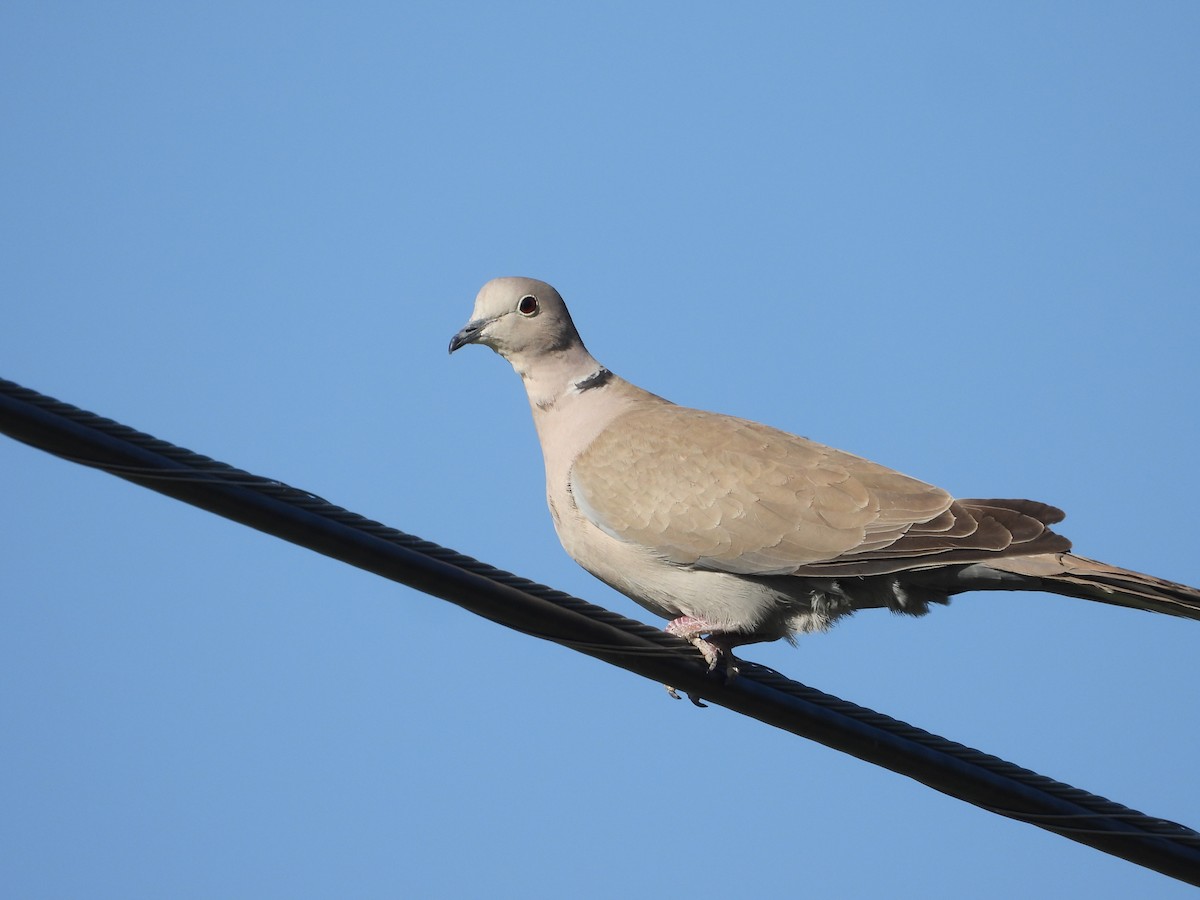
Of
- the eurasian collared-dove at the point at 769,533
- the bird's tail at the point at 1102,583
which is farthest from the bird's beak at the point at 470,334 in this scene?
the bird's tail at the point at 1102,583

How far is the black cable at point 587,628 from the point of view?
300 centimetres

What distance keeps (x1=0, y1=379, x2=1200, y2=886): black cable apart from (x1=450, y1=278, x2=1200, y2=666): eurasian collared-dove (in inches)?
20.9

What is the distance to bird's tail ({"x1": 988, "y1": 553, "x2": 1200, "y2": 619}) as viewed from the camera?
14.4 feet

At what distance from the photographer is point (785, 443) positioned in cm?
582

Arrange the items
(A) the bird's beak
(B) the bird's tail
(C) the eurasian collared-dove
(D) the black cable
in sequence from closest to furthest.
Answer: (D) the black cable
(B) the bird's tail
(C) the eurasian collared-dove
(A) the bird's beak

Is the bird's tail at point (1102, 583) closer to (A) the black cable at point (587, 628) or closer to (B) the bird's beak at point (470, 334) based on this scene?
(A) the black cable at point (587, 628)

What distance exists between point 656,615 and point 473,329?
1707mm

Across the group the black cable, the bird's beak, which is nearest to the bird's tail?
the black cable

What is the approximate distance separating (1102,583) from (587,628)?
1883mm

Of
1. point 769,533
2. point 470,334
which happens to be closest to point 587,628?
point 769,533

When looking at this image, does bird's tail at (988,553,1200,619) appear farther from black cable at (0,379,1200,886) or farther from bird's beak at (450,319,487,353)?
Answer: bird's beak at (450,319,487,353)

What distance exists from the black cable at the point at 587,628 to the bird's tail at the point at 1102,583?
0.78 metres

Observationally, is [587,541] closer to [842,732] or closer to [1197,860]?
[842,732]

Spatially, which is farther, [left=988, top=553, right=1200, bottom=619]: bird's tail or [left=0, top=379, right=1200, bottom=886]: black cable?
[left=988, top=553, right=1200, bottom=619]: bird's tail
